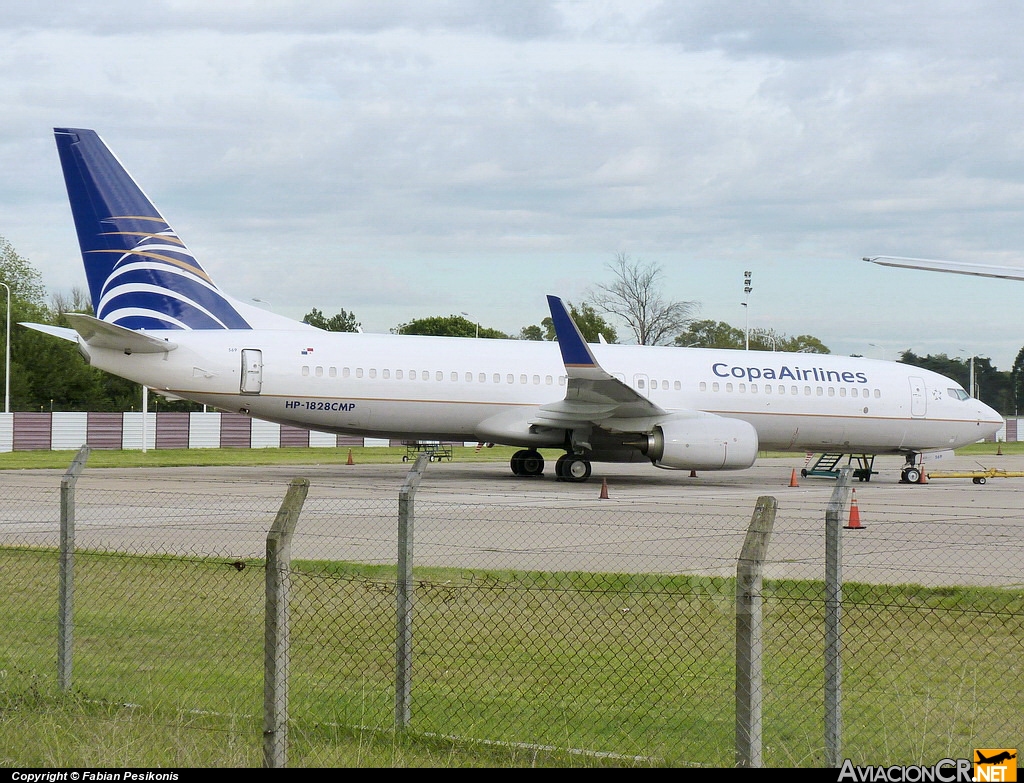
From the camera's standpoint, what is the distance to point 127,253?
2447 cm

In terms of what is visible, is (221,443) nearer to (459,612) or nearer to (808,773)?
(459,612)

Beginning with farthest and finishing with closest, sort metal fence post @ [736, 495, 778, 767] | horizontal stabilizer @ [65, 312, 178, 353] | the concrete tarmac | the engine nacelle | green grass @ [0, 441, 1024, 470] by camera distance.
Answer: green grass @ [0, 441, 1024, 470], the engine nacelle, horizontal stabilizer @ [65, 312, 178, 353], the concrete tarmac, metal fence post @ [736, 495, 778, 767]

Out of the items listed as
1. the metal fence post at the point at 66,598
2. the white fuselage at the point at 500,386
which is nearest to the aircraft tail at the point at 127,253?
the white fuselage at the point at 500,386

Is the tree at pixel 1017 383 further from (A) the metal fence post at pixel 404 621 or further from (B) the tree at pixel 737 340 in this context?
(A) the metal fence post at pixel 404 621

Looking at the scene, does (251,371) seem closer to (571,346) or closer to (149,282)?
(149,282)

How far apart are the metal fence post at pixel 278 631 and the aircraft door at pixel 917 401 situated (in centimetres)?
2549

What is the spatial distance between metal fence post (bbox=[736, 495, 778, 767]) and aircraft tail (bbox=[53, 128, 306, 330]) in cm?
2149

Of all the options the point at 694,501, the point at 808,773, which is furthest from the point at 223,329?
the point at 808,773

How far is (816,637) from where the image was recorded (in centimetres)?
860

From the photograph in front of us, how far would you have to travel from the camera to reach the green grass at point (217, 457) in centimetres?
3334

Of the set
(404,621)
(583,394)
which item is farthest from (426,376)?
(404,621)

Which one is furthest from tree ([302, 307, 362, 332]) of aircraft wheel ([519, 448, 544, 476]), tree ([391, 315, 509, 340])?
aircraft wheel ([519, 448, 544, 476])

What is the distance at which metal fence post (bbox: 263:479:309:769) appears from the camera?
17.4 ft

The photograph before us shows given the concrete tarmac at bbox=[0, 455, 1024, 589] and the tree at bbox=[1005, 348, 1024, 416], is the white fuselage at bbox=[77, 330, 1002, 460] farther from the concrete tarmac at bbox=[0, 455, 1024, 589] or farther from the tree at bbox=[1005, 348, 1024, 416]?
the tree at bbox=[1005, 348, 1024, 416]
